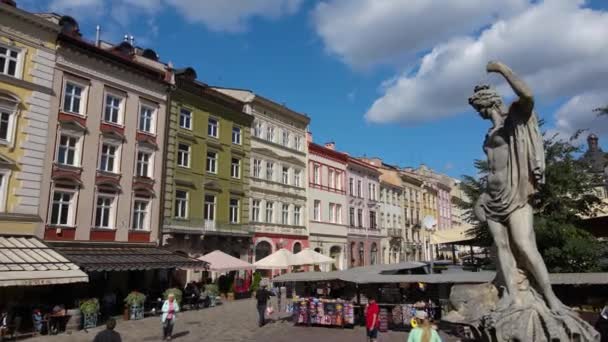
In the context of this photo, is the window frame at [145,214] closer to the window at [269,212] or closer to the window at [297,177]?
the window at [269,212]

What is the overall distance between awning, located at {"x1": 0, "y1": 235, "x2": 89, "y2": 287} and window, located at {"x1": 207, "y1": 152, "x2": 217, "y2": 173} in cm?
1241

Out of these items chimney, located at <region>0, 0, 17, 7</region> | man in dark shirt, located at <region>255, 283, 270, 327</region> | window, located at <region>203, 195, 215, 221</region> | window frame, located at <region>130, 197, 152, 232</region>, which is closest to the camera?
man in dark shirt, located at <region>255, 283, 270, 327</region>

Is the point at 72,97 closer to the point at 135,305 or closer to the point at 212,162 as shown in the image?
the point at 212,162

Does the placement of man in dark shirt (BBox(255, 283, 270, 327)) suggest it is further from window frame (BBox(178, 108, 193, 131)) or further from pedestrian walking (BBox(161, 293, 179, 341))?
window frame (BBox(178, 108, 193, 131))

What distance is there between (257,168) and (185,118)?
25.0 ft

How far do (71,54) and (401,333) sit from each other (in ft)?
65.9

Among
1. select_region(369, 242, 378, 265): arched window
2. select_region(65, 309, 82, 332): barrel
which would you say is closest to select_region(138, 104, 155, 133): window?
select_region(65, 309, 82, 332): barrel

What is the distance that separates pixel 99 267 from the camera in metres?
19.9

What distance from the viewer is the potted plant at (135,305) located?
1984 cm

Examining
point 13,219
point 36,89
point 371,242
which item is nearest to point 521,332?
point 13,219

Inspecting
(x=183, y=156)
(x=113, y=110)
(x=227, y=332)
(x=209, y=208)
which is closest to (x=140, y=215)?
(x=183, y=156)

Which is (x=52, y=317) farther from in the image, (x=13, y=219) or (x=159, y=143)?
(x=159, y=143)

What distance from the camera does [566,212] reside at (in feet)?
51.6

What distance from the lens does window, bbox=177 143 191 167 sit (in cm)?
2897
